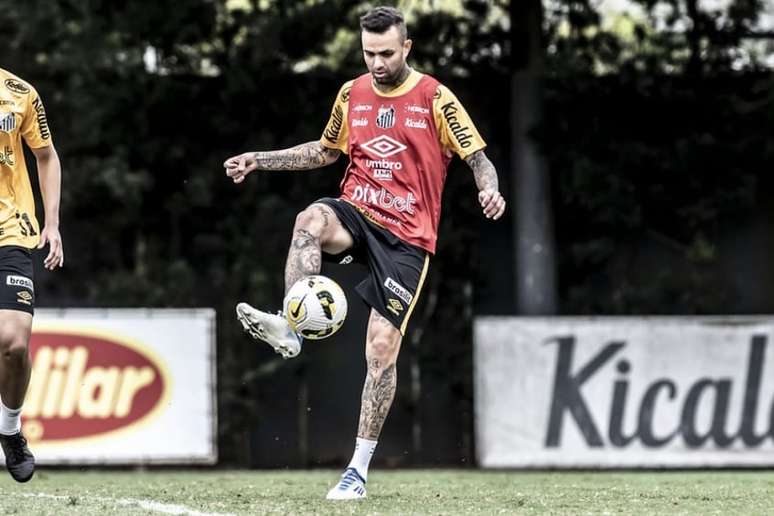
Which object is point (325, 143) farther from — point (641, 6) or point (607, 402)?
point (641, 6)

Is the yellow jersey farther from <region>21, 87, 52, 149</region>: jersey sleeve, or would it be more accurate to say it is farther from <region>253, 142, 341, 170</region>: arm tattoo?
<region>253, 142, 341, 170</region>: arm tattoo

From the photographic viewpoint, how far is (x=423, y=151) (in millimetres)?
7395

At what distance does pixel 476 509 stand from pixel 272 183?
956 cm

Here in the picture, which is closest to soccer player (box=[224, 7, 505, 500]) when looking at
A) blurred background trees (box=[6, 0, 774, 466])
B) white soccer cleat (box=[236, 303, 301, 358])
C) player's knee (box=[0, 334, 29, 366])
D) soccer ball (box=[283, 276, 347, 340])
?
soccer ball (box=[283, 276, 347, 340])

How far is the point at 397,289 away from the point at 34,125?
2.03 meters

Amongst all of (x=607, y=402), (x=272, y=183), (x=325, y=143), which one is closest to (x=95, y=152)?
(x=272, y=183)

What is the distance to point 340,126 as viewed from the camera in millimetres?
7699

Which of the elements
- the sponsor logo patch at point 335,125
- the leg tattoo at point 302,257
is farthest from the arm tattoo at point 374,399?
the sponsor logo patch at point 335,125

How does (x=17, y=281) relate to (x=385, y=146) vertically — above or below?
below

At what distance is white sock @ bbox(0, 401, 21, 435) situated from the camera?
299 inches

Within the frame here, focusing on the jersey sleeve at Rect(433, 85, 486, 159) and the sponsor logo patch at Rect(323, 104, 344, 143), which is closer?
the jersey sleeve at Rect(433, 85, 486, 159)

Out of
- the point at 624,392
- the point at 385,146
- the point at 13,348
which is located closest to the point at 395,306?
the point at 385,146

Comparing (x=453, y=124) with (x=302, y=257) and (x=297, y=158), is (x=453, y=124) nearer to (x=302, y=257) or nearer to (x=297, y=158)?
(x=297, y=158)

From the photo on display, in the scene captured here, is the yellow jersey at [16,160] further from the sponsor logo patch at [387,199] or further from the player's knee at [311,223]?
the sponsor logo patch at [387,199]
